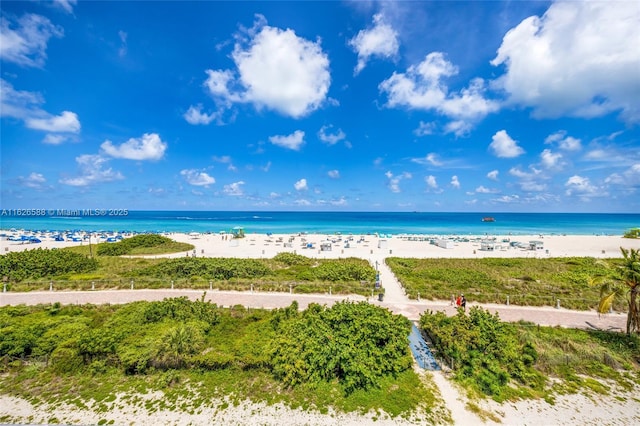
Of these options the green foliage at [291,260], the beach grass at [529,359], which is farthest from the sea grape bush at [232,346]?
the green foliage at [291,260]

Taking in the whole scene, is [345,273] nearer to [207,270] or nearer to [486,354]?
[207,270]

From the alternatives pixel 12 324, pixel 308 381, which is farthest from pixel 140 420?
pixel 12 324

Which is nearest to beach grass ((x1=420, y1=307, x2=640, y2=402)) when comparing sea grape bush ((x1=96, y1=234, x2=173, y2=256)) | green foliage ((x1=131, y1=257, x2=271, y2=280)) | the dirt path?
the dirt path

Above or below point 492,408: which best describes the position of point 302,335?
above

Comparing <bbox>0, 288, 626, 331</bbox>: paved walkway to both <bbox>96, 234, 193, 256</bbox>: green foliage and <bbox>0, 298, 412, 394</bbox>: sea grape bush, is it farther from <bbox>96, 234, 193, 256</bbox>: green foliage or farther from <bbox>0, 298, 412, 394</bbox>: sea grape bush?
<bbox>96, 234, 193, 256</bbox>: green foliage

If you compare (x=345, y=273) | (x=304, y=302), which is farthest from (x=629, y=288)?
(x=304, y=302)

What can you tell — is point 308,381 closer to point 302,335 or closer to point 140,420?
point 302,335

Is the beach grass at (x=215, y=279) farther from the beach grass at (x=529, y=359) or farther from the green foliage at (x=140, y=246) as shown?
the green foliage at (x=140, y=246)

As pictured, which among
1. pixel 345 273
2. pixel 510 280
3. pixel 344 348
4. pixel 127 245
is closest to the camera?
pixel 344 348
